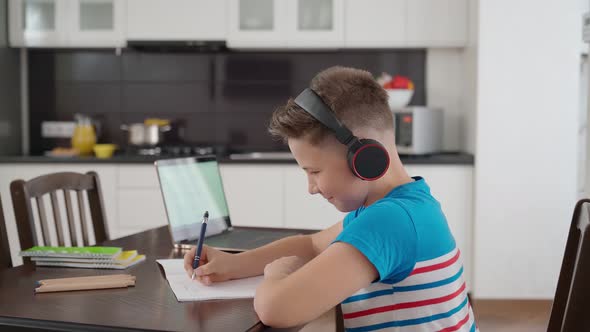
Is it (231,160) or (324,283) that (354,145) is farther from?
(231,160)

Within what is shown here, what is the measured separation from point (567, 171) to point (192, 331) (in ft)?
10.0

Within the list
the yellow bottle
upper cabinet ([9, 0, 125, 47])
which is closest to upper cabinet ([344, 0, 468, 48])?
upper cabinet ([9, 0, 125, 47])

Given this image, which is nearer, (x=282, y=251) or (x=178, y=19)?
(x=282, y=251)

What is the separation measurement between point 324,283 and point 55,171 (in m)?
3.17

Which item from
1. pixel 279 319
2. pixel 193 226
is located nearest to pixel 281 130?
pixel 279 319

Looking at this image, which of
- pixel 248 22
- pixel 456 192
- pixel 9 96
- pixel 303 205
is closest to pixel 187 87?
pixel 248 22

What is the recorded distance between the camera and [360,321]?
4.23 feet

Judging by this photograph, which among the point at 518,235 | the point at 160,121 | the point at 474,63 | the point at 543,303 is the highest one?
the point at 474,63

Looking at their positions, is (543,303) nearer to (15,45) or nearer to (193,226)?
(193,226)

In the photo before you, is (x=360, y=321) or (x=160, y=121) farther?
(x=160, y=121)

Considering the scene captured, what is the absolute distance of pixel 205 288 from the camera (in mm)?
1459

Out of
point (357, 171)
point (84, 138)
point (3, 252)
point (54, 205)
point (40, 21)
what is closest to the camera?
point (357, 171)

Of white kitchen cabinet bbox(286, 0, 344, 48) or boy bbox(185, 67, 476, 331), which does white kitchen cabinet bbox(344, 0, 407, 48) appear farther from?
boy bbox(185, 67, 476, 331)

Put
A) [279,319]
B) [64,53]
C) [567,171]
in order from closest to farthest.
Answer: [279,319]
[567,171]
[64,53]
